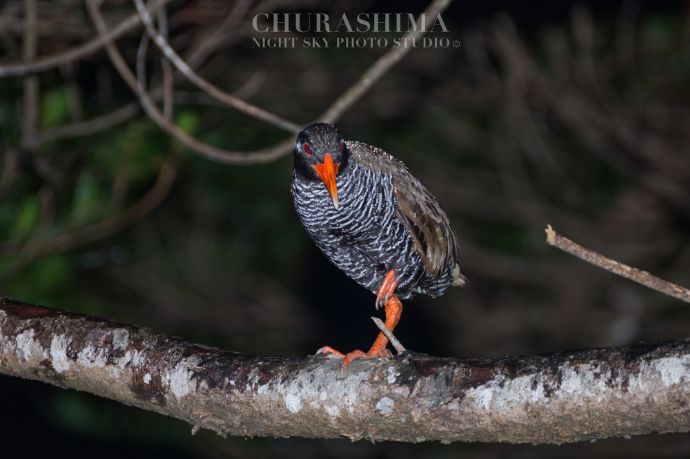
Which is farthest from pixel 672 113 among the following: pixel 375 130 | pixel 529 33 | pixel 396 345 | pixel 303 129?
pixel 396 345

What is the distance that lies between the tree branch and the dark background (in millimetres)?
2397

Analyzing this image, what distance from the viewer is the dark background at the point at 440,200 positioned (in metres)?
7.65

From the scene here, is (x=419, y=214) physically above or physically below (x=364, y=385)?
above

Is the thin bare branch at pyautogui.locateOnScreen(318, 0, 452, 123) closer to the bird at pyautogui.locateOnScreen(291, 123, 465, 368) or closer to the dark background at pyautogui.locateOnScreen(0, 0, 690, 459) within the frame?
the bird at pyautogui.locateOnScreen(291, 123, 465, 368)

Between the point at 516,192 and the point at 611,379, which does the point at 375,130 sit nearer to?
the point at 516,192

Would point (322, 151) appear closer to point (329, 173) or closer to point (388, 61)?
point (329, 173)

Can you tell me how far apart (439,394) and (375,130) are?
6.80 metres

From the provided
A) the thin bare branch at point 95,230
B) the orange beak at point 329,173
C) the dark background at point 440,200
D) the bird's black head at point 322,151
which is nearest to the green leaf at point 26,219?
the thin bare branch at point 95,230

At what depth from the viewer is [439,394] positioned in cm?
296

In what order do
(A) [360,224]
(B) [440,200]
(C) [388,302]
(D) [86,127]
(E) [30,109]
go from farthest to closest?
(B) [440,200] < (D) [86,127] < (E) [30,109] < (C) [388,302] < (A) [360,224]

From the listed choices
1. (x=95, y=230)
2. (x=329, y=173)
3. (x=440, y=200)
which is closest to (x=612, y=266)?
(x=329, y=173)

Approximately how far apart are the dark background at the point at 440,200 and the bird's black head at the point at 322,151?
5.55 ft

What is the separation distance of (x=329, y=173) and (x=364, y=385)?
1360mm

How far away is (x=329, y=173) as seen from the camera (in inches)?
166
